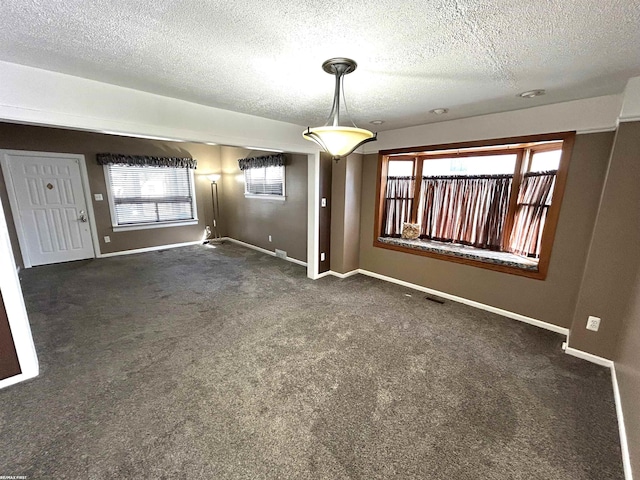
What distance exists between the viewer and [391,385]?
1997mm

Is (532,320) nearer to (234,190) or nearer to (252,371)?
(252,371)

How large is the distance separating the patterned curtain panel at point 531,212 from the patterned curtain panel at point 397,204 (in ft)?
4.69

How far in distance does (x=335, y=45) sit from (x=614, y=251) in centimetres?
272

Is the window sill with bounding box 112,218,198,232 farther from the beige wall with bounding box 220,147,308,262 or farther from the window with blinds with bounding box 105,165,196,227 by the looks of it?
the beige wall with bounding box 220,147,308,262

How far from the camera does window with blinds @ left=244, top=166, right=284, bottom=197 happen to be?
5.23 m

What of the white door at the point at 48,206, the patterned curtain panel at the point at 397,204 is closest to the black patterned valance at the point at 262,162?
the patterned curtain panel at the point at 397,204

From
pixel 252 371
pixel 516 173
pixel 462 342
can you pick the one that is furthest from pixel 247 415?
pixel 516 173

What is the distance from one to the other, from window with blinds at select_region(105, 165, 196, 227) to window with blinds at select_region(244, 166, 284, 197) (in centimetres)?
144

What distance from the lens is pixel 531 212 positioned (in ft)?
10.2

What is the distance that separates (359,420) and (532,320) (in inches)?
96.5

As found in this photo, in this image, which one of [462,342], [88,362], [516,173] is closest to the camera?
[88,362]

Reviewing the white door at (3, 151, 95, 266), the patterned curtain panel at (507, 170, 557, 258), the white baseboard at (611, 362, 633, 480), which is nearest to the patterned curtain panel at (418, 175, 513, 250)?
the patterned curtain panel at (507, 170, 557, 258)

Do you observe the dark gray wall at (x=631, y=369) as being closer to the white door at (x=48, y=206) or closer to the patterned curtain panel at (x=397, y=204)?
the patterned curtain panel at (x=397, y=204)

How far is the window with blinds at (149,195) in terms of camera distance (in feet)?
17.2
